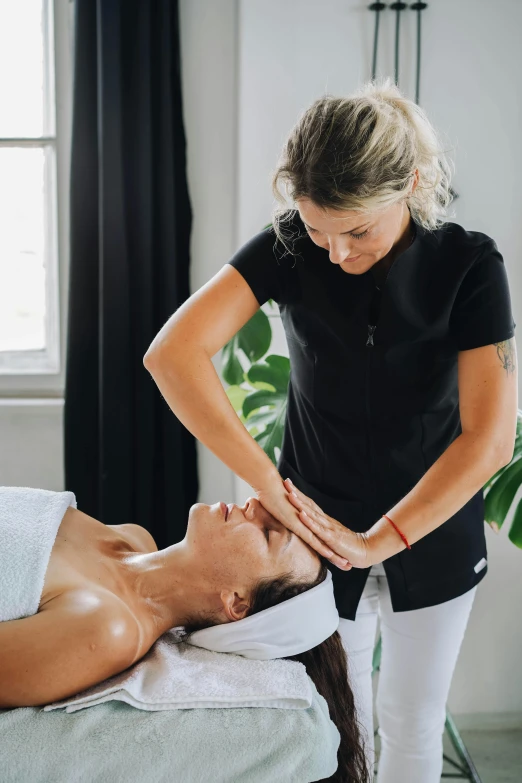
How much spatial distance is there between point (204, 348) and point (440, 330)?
399 mm

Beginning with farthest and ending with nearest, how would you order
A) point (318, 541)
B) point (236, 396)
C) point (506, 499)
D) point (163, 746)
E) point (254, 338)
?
point (236, 396) < point (254, 338) < point (506, 499) < point (318, 541) < point (163, 746)

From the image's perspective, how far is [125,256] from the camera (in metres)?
2.24

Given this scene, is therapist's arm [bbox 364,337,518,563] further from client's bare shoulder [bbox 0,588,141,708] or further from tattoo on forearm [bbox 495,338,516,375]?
client's bare shoulder [bbox 0,588,141,708]

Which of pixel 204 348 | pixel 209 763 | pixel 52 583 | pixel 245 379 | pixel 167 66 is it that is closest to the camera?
pixel 209 763

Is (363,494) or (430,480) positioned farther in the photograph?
(363,494)

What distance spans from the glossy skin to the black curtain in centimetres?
90

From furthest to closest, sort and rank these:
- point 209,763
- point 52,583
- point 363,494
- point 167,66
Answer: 1. point 167,66
2. point 363,494
3. point 52,583
4. point 209,763

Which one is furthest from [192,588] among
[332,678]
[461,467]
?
[461,467]

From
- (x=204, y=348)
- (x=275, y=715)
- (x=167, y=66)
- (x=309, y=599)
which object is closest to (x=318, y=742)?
(x=275, y=715)

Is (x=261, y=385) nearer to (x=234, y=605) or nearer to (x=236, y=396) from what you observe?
(x=236, y=396)

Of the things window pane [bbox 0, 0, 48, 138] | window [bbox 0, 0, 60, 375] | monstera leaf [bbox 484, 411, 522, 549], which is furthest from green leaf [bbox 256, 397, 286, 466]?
window pane [bbox 0, 0, 48, 138]

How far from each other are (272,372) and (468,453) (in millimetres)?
764

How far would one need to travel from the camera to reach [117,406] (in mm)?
2275

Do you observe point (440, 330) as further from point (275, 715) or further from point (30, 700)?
point (30, 700)
